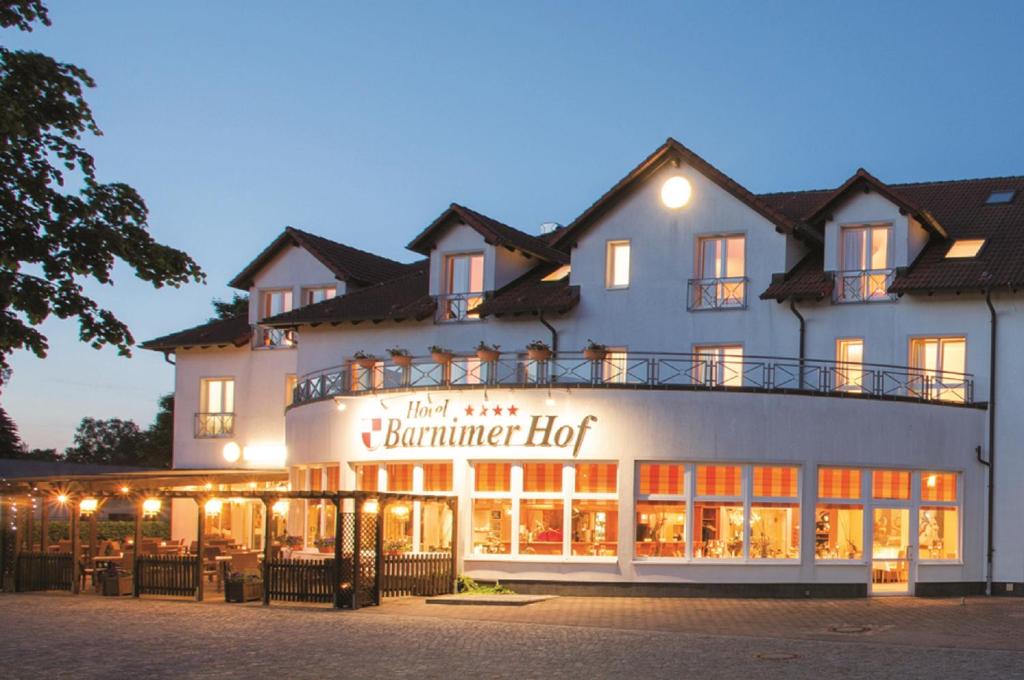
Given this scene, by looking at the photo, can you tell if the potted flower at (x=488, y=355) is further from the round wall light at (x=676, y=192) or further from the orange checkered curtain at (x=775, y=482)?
the round wall light at (x=676, y=192)

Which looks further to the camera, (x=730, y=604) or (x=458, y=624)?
(x=730, y=604)

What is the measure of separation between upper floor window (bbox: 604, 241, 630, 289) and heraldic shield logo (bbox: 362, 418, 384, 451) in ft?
21.3

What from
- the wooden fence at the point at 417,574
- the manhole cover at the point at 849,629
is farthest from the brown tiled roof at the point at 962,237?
the manhole cover at the point at 849,629

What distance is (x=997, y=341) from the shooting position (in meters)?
29.7

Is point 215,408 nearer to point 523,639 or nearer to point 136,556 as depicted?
point 136,556

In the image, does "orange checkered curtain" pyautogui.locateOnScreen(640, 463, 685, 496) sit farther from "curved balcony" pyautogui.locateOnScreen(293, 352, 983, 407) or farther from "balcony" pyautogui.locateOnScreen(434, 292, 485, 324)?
"balcony" pyautogui.locateOnScreen(434, 292, 485, 324)

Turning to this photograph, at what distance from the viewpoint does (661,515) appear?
2777cm

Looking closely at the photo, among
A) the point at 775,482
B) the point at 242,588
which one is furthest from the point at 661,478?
the point at 242,588

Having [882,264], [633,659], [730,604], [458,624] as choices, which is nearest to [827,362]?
[882,264]

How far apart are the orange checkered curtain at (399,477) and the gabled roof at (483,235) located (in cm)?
663

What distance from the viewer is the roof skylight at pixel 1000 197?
33.4 meters

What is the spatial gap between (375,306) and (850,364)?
11.9 metres

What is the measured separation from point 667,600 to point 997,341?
8.96 metres

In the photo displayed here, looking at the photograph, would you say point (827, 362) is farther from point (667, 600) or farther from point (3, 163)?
point (3, 163)
